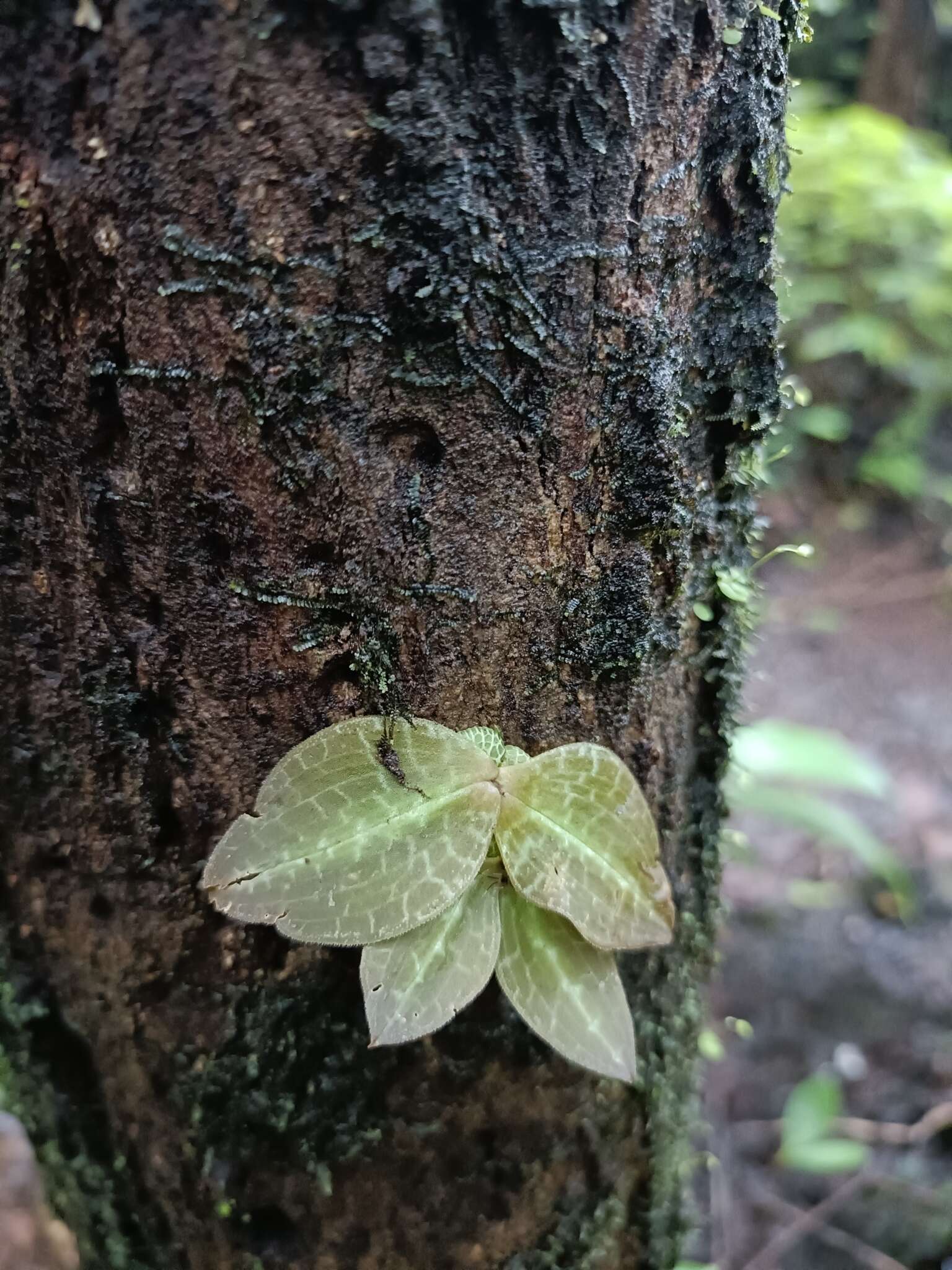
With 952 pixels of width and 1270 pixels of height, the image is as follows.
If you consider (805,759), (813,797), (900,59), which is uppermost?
(900,59)

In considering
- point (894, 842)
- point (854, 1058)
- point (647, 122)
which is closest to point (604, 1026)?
point (647, 122)

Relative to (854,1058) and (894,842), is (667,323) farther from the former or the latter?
(894,842)

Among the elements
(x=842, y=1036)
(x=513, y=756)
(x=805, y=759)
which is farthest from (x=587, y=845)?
(x=805, y=759)

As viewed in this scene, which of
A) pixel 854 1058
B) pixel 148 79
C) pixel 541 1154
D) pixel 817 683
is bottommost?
pixel 817 683

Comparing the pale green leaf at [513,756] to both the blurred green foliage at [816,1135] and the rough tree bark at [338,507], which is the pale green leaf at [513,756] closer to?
the rough tree bark at [338,507]

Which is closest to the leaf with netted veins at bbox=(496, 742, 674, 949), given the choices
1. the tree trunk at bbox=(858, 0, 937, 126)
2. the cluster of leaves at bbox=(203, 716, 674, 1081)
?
the cluster of leaves at bbox=(203, 716, 674, 1081)

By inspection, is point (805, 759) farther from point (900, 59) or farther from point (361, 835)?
point (900, 59)

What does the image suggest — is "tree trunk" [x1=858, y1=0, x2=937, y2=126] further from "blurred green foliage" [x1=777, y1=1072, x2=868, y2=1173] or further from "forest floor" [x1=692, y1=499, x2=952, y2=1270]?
"blurred green foliage" [x1=777, y1=1072, x2=868, y2=1173]

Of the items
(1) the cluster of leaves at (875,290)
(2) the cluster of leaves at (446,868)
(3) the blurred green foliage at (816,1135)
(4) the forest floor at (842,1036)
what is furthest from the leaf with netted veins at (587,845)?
(1) the cluster of leaves at (875,290)
